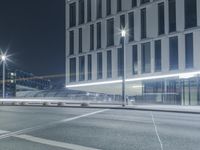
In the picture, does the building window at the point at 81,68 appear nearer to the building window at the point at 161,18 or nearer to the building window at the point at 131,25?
Result: the building window at the point at 131,25

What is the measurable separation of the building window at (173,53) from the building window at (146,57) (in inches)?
125

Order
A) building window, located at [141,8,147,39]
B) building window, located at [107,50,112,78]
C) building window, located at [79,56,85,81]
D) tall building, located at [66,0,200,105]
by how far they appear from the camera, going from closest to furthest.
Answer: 1. tall building, located at [66,0,200,105]
2. building window, located at [141,8,147,39]
3. building window, located at [107,50,112,78]
4. building window, located at [79,56,85,81]

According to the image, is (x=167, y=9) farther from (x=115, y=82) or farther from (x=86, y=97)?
(x=86, y=97)

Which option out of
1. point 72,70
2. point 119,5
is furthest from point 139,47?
point 72,70

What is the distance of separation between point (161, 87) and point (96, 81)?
9.90 meters

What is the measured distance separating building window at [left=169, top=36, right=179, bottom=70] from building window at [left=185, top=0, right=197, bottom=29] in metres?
2.16

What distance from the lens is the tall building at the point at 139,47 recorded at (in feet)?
112

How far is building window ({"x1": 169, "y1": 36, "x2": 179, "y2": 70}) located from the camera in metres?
34.8

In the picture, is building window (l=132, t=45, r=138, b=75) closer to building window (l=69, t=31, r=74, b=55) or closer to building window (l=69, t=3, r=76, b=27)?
building window (l=69, t=31, r=74, b=55)

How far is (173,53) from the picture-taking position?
35.1m

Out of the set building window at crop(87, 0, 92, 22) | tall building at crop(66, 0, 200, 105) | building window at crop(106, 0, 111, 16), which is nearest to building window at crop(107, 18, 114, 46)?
tall building at crop(66, 0, 200, 105)

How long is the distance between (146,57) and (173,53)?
13.3ft

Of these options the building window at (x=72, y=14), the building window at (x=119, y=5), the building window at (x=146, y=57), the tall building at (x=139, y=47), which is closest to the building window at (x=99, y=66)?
the tall building at (x=139, y=47)

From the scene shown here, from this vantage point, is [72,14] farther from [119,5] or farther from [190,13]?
[190,13]
